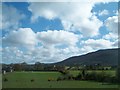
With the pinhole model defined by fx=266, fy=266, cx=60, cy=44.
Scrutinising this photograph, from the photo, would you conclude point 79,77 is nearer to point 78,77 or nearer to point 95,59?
point 78,77


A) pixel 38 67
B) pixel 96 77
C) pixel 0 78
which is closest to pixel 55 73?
pixel 38 67

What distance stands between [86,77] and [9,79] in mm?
12281

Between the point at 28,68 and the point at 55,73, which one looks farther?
the point at 55,73

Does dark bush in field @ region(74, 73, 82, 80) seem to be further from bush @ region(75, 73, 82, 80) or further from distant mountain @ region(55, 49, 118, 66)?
distant mountain @ region(55, 49, 118, 66)

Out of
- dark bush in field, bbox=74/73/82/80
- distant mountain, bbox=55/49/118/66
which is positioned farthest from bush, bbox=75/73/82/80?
distant mountain, bbox=55/49/118/66

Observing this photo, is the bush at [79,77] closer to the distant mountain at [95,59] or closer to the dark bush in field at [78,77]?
the dark bush in field at [78,77]

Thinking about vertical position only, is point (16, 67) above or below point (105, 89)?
above

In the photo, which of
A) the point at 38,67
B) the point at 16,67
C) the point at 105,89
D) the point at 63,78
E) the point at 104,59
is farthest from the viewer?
the point at 104,59

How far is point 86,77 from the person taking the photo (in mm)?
43062

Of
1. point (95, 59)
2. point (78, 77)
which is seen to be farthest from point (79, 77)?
point (95, 59)

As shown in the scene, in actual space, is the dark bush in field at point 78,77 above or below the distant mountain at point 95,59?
below

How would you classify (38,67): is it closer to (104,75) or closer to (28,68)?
(28,68)

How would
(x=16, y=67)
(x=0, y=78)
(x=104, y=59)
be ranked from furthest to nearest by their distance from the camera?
Result: (x=104, y=59), (x=16, y=67), (x=0, y=78)

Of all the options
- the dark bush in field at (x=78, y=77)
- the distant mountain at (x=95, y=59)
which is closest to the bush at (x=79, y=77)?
the dark bush in field at (x=78, y=77)
